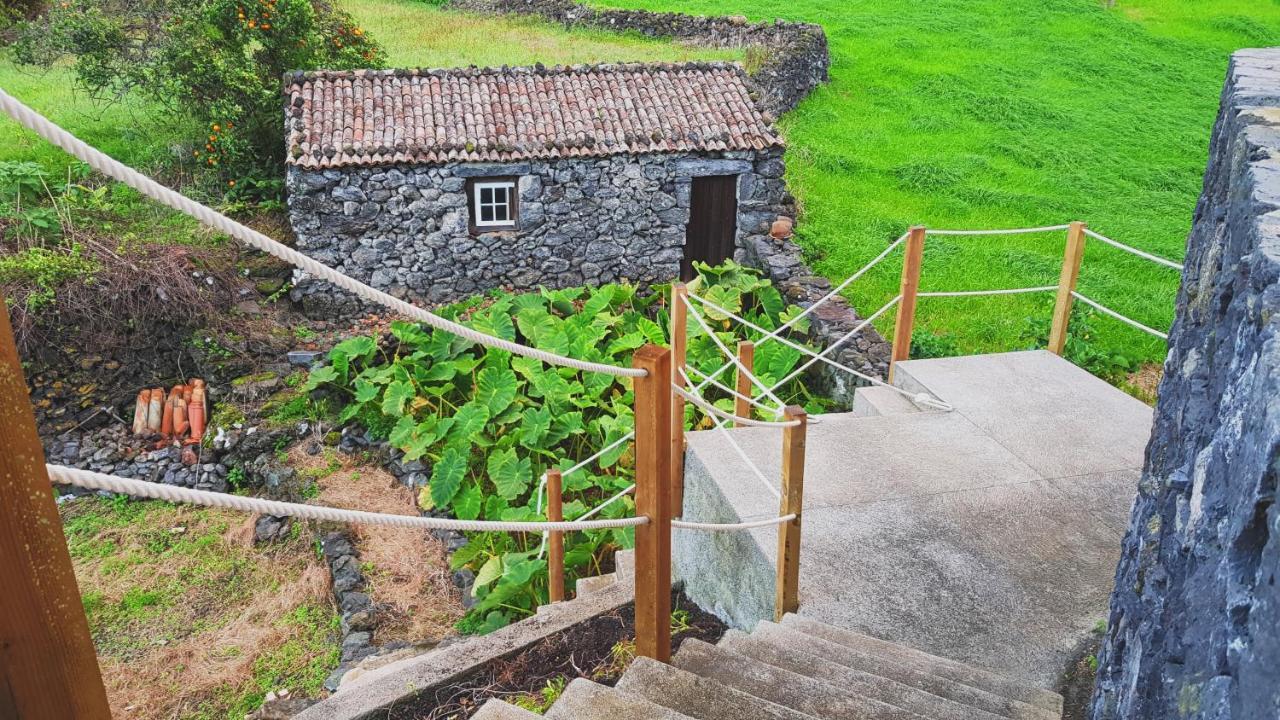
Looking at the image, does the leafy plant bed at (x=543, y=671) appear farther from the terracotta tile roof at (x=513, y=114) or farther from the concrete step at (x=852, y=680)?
the terracotta tile roof at (x=513, y=114)

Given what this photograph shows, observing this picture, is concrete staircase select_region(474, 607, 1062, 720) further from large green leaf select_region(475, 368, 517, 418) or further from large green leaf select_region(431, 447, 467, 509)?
large green leaf select_region(475, 368, 517, 418)

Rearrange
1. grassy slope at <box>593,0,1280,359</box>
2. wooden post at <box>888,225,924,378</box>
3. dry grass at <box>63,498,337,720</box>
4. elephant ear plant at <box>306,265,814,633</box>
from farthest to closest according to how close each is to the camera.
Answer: grassy slope at <box>593,0,1280,359</box>, elephant ear plant at <box>306,265,814,633</box>, dry grass at <box>63,498,337,720</box>, wooden post at <box>888,225,924,378</box>

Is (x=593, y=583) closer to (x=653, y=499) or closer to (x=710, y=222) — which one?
(x=653, y=499)

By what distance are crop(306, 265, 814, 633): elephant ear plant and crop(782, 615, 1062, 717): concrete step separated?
2.76 meters

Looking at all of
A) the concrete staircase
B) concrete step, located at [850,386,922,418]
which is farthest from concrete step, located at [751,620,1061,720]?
concrete step, located at [850,386,922,418]

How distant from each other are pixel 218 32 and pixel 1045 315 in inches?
446

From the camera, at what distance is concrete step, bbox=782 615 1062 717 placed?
3.40 m

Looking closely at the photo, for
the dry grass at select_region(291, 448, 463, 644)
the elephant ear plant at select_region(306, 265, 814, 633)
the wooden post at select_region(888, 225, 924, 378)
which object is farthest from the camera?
the elephant ear plant at select_region(306, 265, 814, 633)

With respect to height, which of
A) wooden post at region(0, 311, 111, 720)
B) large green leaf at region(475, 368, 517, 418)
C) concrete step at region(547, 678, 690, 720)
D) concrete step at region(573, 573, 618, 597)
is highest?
wooden post at region(0, 311, 111, 720)

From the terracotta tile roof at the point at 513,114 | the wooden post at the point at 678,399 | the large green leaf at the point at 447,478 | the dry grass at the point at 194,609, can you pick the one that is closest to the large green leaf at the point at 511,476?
the large green leaf at the point at 447,478

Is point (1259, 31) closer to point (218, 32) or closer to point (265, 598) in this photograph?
point (218, 32)

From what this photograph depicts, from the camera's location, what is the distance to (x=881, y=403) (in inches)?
253

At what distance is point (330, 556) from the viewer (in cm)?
807

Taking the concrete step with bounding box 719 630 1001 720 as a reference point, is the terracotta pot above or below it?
below
